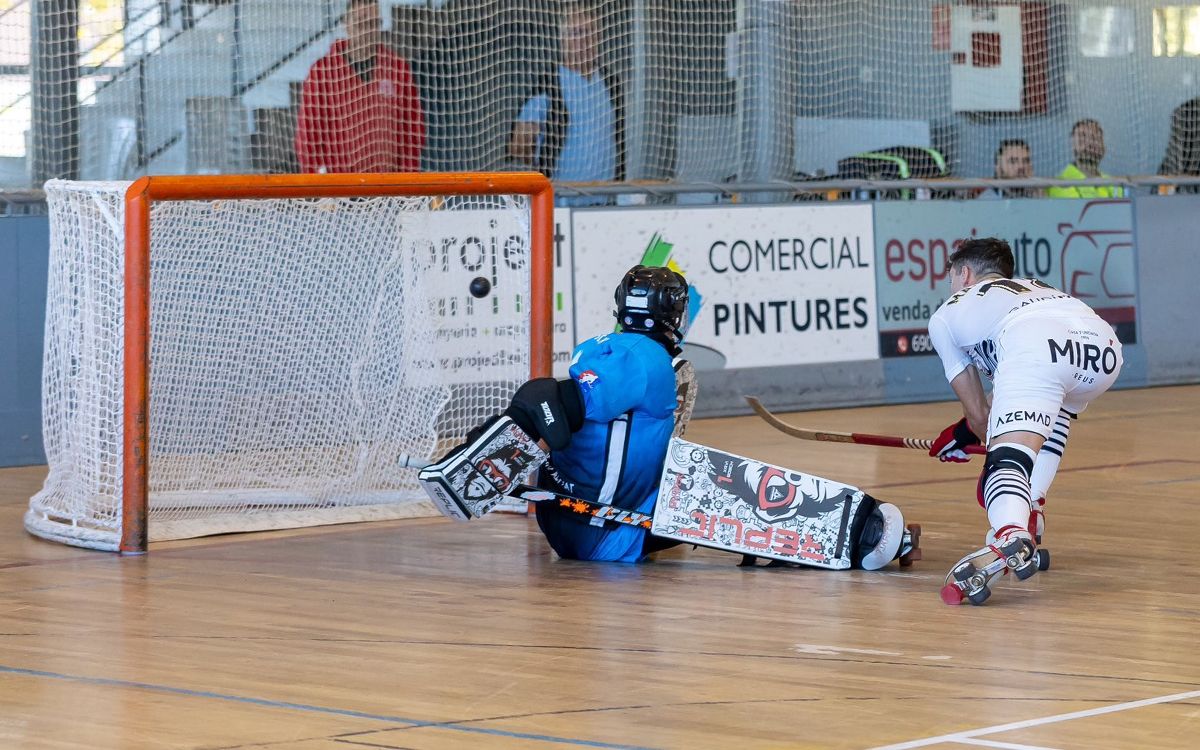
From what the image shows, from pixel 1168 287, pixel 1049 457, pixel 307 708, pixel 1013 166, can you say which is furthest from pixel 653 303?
pixel 1168 287

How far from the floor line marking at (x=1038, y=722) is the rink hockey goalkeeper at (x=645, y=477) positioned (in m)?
2.01

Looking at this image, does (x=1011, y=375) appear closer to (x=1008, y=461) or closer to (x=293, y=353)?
(x=1008, y=461)

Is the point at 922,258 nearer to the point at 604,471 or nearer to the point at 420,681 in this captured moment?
the point at 604,471

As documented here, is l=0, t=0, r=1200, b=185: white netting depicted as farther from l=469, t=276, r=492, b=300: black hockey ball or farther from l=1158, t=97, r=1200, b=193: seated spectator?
l=469, t=276, r=492, b=300: black hockey ball

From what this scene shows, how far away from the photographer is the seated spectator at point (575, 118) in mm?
11719

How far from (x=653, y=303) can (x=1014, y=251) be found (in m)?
7.01

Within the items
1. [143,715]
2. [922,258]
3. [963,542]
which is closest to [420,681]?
[143,715]

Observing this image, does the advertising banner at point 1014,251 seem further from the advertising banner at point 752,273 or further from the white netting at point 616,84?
the white netting at point 616,84

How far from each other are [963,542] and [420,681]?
3.03 metres

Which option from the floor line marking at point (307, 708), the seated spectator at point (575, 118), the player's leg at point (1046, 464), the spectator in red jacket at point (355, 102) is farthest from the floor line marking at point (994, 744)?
the seated spectator at point (575, 118)

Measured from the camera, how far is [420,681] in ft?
15.2

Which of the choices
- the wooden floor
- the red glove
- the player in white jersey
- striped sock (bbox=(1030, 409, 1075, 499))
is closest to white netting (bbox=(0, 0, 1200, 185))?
the wooden floor

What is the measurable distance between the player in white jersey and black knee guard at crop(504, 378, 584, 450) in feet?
4.06

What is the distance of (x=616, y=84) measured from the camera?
39.7ft
